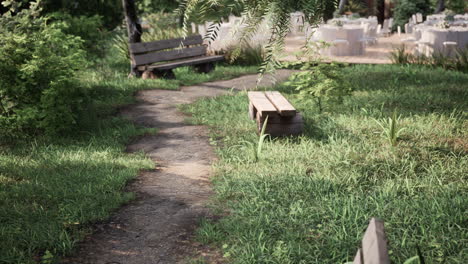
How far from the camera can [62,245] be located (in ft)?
11.9

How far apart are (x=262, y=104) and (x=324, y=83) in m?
0.93

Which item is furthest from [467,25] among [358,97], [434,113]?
[434,113]

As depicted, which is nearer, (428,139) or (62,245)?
(62,245)

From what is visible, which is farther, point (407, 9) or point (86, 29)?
point (407, 9)

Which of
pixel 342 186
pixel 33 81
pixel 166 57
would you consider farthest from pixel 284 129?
pixel 166 57

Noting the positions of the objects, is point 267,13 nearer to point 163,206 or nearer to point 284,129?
point 163,206

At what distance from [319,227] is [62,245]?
200cm

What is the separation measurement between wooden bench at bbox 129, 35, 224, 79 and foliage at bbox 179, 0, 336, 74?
8776mm

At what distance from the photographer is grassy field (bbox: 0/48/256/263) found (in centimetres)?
370

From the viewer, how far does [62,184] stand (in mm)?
4773

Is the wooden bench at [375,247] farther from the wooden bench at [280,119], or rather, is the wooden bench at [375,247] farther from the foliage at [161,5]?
the foliage at [161,5]

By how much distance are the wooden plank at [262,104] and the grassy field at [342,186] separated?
1.30ft

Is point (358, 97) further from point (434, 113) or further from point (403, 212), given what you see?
point (403, 212)

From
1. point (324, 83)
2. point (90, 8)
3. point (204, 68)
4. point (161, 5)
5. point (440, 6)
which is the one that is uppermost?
point (161, 5)
